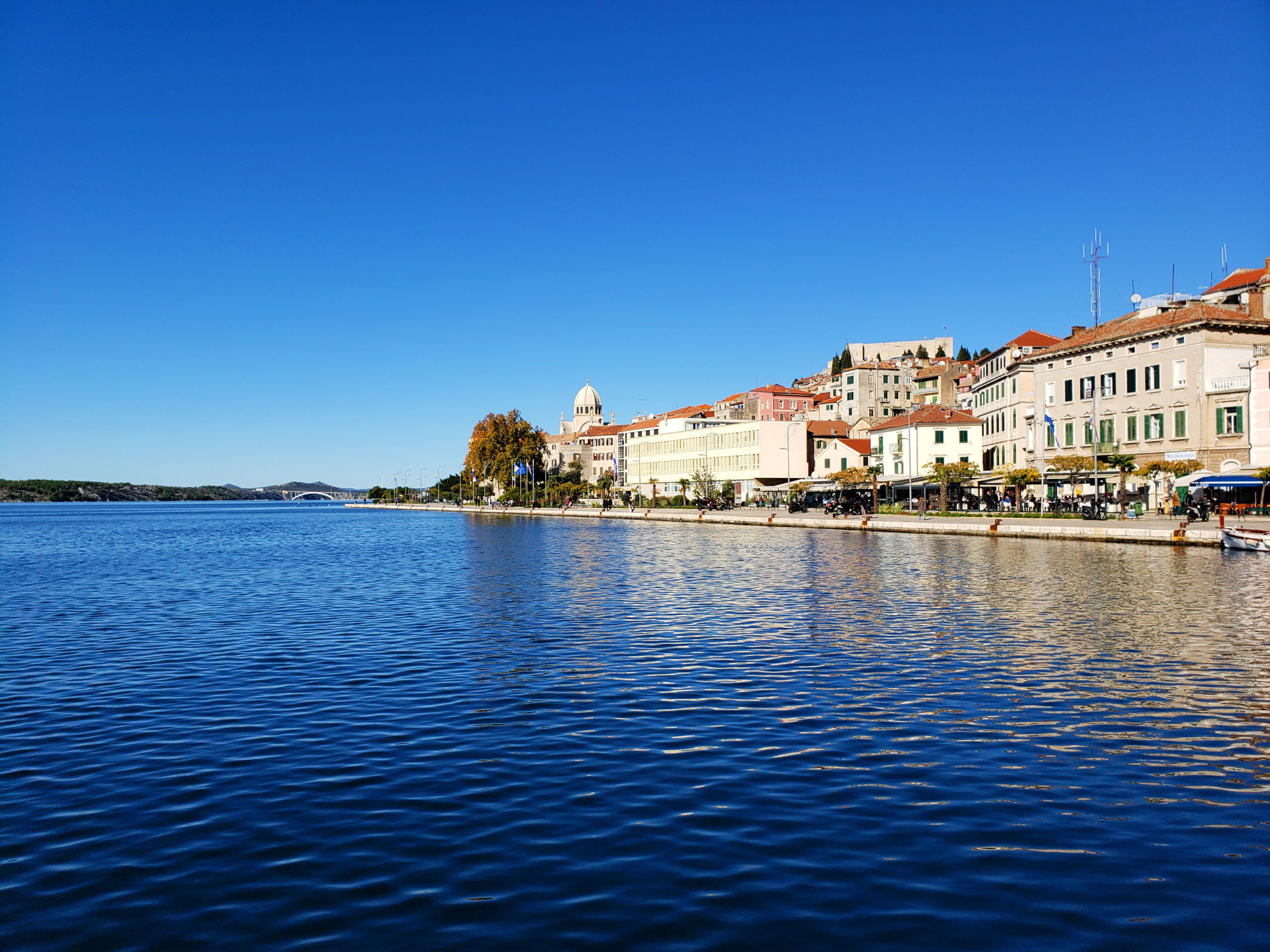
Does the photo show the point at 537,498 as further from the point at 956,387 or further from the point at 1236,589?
the point at 1236,589

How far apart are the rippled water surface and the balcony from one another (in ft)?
132

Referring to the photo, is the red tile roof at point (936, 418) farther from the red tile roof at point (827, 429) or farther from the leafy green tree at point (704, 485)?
the leafy green tree at point (704, 485)

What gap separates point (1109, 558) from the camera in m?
40.9

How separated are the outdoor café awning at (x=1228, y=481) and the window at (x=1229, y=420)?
5809mm

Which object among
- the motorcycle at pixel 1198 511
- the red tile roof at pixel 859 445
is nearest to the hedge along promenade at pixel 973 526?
the motorcycle at pixel 1198 511

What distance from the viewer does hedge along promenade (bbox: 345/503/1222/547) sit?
47.5 metres

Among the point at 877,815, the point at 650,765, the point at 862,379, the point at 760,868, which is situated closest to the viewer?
the point at 760,868

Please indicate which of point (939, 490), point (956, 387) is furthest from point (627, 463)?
point (939, 490)

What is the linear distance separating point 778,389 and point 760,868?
149060 millimetres

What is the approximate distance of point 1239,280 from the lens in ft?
248

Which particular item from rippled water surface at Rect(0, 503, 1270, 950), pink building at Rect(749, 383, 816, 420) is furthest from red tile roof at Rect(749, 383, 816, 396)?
rippled water surface at Rect(0, 503, 1270, 950)

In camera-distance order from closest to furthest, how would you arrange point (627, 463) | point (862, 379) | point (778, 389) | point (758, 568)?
point (758, 568)
point (862, 379)
point (778, 389)
point (627, 463)

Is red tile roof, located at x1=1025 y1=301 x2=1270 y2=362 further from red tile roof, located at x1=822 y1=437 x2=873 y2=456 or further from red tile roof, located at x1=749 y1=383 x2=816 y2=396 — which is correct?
red tile roof, located at x1=749 y1=383 x2=816 y2=396

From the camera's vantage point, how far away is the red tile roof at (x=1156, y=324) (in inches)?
2452
